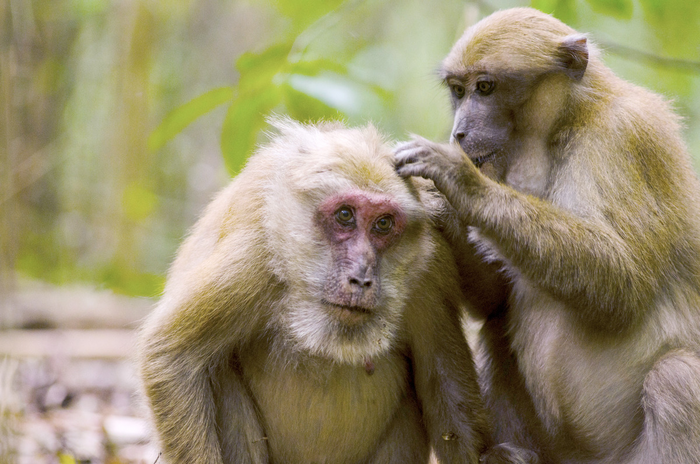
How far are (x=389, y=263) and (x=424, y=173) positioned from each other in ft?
1.90

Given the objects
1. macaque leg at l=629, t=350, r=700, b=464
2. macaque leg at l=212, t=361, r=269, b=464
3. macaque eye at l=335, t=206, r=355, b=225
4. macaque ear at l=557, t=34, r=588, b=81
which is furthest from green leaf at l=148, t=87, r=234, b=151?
macaque leg at l=629, t=350, r=700, b=464

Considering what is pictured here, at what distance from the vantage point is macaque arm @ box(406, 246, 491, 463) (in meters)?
4.97

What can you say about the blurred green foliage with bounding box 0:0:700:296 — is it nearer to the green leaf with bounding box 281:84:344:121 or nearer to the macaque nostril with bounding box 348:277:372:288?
the green leaf with bounding box 281:84:344:121

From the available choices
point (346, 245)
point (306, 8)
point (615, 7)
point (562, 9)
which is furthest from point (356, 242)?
point (562, 9)

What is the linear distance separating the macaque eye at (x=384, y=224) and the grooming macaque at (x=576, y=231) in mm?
301

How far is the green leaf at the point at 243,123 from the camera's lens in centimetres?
570

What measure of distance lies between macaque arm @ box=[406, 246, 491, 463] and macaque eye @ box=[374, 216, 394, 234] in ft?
1.73

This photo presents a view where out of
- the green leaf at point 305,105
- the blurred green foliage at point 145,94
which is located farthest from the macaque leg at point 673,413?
the blurred green foliage at point 145,94

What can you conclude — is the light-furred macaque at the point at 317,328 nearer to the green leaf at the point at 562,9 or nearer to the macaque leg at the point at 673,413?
the macaque leg at the point at 673,413

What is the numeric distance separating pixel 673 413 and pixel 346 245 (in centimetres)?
207

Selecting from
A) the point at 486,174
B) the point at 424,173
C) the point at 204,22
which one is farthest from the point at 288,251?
the point at 204,22

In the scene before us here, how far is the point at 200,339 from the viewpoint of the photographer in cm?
462

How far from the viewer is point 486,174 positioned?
16.0 ft

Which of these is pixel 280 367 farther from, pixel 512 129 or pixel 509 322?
pixel 512 129
